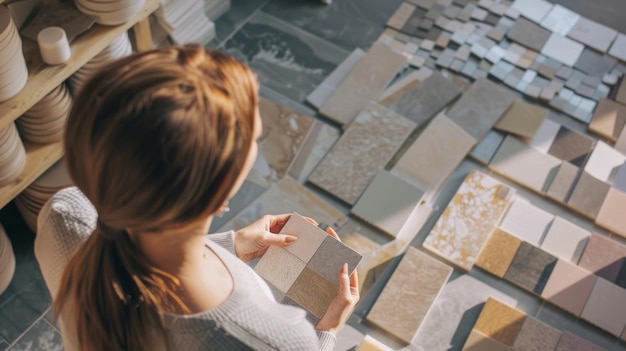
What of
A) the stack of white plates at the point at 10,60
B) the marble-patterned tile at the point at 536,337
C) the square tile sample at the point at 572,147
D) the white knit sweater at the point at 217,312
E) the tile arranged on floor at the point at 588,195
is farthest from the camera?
the square tile sample at the point at 572,147

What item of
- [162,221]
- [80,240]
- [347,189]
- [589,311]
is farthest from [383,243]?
[162,221]

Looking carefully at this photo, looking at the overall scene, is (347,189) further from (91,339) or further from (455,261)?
(91,339)

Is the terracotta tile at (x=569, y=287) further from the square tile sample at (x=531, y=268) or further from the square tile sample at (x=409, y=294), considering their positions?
the square tile sample at (x=409, y=294)

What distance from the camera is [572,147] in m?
3.02

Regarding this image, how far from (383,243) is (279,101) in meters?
0.86

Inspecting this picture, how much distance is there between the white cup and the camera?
7.22 feet

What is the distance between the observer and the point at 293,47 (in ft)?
10.9

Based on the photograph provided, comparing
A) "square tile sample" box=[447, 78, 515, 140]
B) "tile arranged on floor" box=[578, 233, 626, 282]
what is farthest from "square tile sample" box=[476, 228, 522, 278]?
"square tile sample" box=[447, 78, 515, 140]

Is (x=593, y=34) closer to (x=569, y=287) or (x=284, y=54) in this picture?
(x=569, y=287)

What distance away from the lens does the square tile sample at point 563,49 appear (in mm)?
3326

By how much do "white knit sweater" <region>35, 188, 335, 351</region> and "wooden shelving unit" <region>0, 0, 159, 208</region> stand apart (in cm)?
104

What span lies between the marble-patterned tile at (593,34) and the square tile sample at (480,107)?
0.57 meters

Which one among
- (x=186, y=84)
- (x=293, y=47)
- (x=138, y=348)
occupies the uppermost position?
(x=186, y=84)

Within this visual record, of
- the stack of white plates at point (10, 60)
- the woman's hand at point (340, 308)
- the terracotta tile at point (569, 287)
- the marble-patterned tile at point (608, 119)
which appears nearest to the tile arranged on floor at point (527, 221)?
the terracotta tile at point (569, 287)
